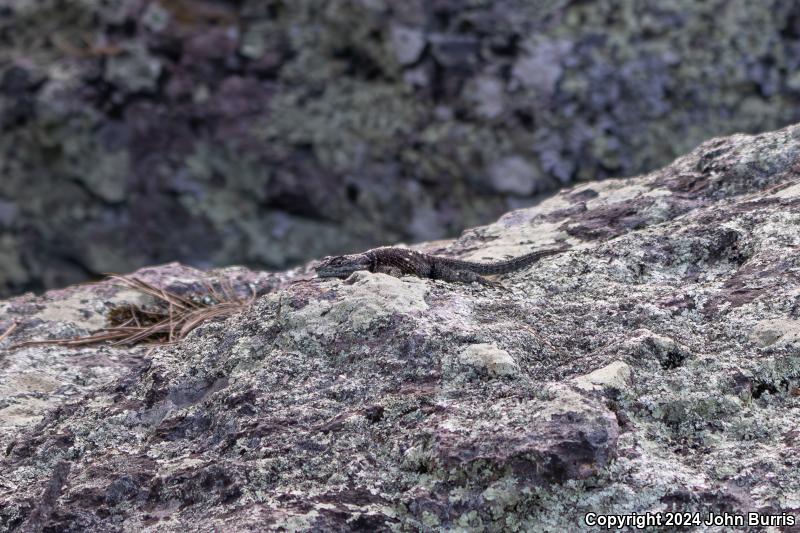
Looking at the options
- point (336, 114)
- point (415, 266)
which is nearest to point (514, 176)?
point (336, 114)

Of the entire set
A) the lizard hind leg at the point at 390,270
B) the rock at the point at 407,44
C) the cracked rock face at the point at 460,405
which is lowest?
the cracked rock face at the point at 460,405

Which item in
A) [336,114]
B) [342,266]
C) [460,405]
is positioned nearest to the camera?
[460,405]

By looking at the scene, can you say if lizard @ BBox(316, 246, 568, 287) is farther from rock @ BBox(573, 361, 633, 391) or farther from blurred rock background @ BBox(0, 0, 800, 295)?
blurred rock background @ BBox(0, 0, 800, 295)

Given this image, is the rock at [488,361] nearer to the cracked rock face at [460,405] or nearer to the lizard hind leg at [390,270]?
the cracked rock face at [460,405]

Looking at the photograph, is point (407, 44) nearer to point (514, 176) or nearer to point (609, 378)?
point (514, 176)

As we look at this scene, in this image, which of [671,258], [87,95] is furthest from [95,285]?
[87,95]

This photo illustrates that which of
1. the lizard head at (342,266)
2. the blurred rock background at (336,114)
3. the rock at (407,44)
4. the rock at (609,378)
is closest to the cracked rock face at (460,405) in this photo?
the rock at (609,378)

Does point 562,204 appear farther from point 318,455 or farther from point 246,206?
point 246,206
